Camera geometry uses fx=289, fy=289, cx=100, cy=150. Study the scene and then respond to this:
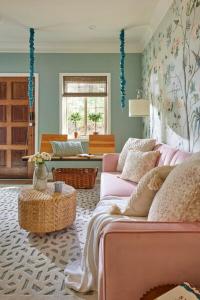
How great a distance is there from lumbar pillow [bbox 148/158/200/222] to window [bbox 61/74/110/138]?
4.59 meters

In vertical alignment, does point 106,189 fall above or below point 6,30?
below

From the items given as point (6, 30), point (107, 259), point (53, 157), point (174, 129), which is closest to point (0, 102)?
point (6, 30)

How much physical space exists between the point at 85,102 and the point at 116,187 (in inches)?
138

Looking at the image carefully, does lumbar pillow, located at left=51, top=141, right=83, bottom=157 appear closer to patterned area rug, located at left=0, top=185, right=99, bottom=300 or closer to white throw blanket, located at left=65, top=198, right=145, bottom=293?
patterned area rug, located at left=0, top=185, right=99, bottom=300

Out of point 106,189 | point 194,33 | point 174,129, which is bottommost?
point 106,189

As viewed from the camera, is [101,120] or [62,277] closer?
[62,277]

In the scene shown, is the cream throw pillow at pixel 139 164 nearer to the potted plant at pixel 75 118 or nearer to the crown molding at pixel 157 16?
the crown molding at pixel 157 16

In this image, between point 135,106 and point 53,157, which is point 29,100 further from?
point 135,106

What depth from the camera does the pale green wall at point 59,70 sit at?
594 cm

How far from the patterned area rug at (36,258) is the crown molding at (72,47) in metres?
3.70

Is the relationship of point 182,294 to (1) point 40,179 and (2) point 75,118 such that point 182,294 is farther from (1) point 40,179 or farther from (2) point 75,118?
(2) point 75,118

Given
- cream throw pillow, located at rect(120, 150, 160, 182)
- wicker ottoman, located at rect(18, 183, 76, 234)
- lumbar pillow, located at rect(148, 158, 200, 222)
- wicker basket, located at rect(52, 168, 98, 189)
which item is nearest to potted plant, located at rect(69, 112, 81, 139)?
wicker basket, located at rect(52, 168, 98, 189)

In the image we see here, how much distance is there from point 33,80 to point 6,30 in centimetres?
110

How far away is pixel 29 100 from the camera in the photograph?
18.9 ft
